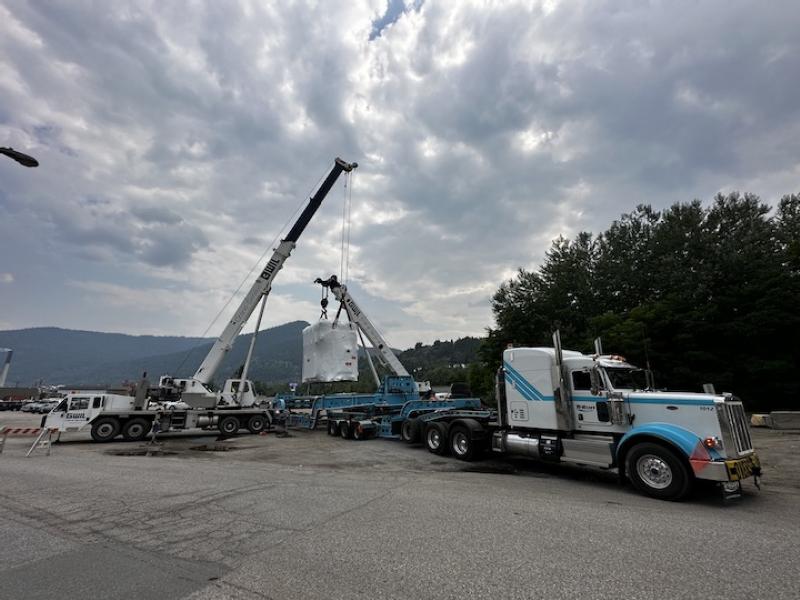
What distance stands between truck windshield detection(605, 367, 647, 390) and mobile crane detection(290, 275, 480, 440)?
7.55 meters

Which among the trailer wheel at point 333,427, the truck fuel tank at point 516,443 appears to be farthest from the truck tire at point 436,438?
the trailer wheel at point 333,427

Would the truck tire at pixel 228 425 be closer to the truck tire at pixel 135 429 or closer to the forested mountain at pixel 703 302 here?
the truck tire at pixel 135 429

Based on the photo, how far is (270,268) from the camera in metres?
21.4

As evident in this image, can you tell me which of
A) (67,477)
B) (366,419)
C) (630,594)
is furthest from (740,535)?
(366,419)

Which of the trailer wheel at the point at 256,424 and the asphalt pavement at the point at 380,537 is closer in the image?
the asphalt pavement at the point at 380,537

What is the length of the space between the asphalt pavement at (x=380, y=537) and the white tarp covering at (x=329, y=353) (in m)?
9.57

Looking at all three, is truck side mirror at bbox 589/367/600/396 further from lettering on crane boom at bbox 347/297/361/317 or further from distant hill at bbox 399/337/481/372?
distant hill at bbox 399/337/481/372

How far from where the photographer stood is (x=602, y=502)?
283 inches

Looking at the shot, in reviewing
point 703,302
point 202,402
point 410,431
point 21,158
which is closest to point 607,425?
point 410,431

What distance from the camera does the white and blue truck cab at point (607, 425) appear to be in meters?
7.48

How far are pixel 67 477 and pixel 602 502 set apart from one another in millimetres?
11452

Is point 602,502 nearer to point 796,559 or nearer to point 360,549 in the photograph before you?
point 796,559

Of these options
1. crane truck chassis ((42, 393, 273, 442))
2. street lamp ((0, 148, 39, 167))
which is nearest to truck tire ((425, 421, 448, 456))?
Answer: crane truck chassis ((42, 393, 273, 442))

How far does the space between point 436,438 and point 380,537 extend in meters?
8.56
